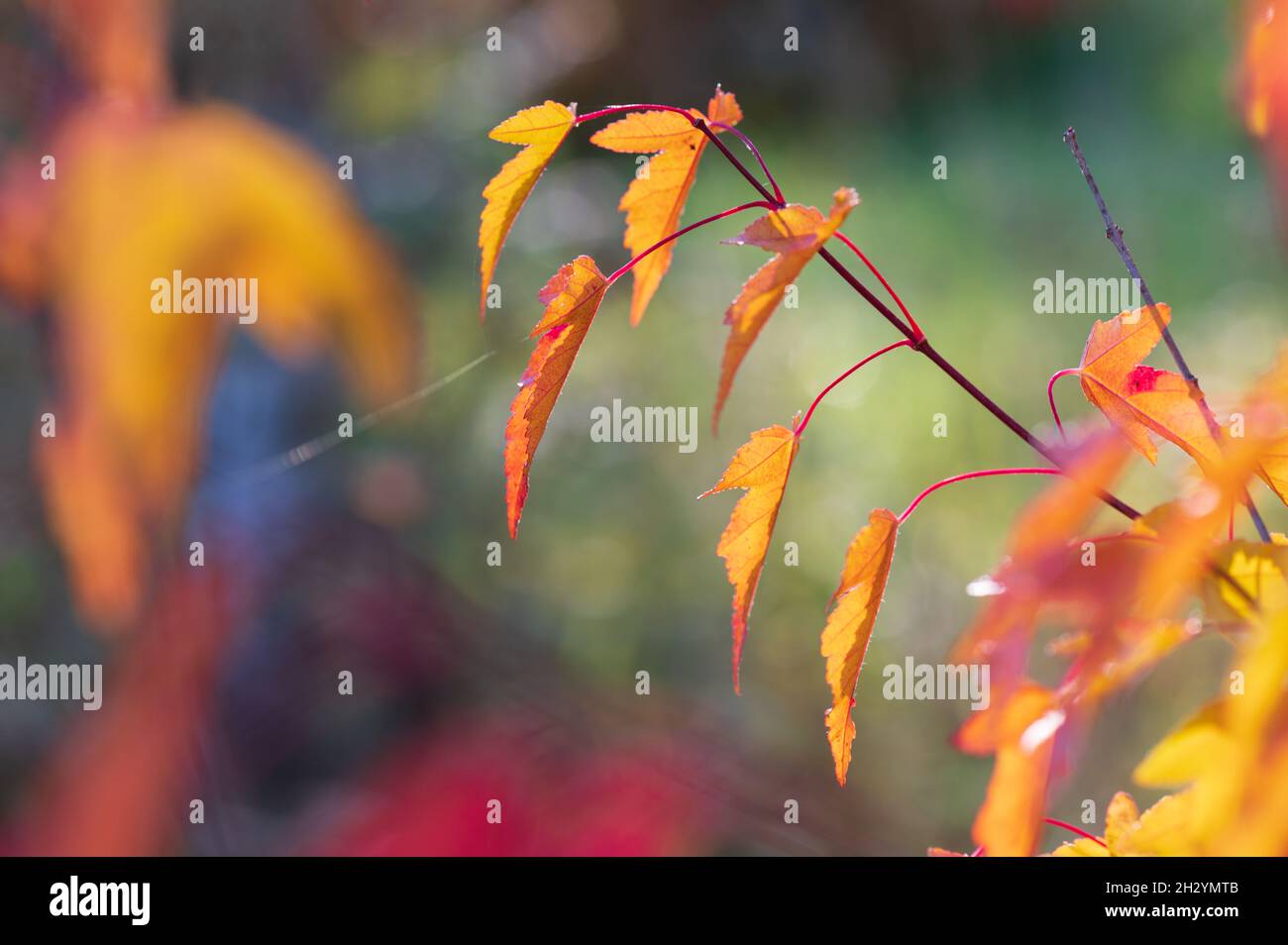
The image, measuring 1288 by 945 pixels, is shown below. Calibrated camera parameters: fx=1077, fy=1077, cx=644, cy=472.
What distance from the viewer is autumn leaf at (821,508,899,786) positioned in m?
0.32

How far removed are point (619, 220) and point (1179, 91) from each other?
164 centimetres

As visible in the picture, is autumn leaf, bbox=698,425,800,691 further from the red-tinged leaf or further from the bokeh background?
the bokeh background

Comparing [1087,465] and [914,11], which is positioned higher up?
[914,11]

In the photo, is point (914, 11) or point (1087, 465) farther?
point (914, 11)

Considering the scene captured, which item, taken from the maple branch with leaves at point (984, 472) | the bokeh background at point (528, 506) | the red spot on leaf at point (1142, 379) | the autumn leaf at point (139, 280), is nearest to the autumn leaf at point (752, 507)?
the maple branch with leaves at point (984, 472)

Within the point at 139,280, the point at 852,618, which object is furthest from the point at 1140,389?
the point at 139,280

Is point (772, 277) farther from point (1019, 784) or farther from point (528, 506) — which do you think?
point (528, 506)

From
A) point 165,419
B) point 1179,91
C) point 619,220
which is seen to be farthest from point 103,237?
point 1179,91

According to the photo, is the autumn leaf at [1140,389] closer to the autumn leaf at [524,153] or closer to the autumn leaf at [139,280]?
the autumn leaf at [524,153]

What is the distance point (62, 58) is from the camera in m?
0.99

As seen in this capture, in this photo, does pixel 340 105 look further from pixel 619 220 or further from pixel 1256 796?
pixel 1256 796

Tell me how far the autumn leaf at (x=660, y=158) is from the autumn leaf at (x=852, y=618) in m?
0.11

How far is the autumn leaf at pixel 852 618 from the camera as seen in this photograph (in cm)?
32

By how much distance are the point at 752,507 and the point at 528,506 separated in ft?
3.93
